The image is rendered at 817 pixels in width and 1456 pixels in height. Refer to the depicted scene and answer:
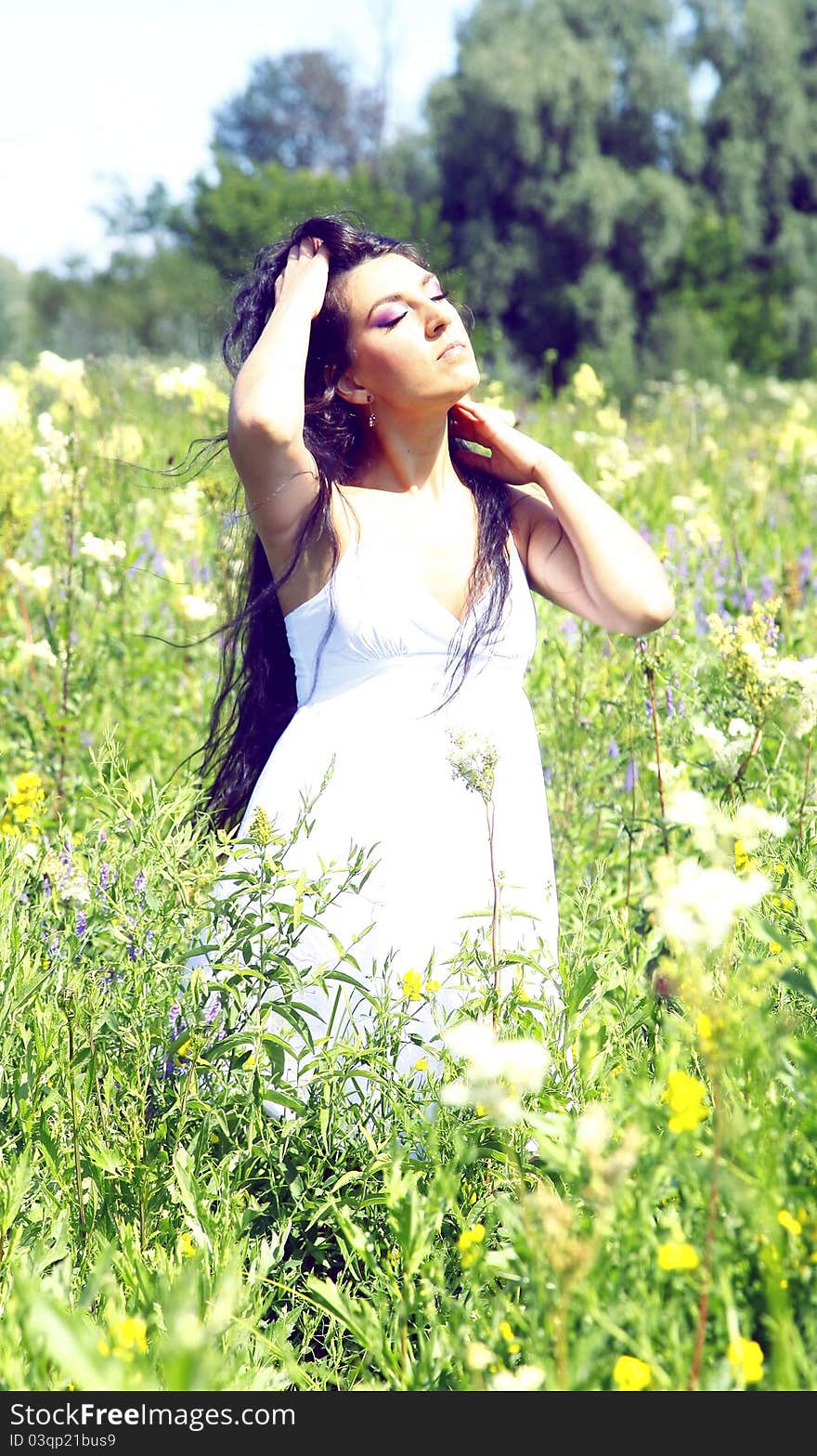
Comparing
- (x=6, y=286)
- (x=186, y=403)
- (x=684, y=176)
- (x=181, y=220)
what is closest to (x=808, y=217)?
(x=684, y=176)

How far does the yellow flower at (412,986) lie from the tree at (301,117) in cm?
4398

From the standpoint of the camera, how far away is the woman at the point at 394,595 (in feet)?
6.67

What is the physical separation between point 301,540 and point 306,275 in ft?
1.54

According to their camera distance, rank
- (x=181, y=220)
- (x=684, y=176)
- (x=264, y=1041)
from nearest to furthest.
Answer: (x=264, y=1041)
(x=684, y=176)
(x=181, y=220)

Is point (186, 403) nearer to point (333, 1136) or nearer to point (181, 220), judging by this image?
point (333, 1136)

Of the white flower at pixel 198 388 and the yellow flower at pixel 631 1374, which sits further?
the white flower at pixel 198 388

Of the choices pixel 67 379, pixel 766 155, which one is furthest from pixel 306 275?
pixel 766 155

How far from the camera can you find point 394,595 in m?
2.17

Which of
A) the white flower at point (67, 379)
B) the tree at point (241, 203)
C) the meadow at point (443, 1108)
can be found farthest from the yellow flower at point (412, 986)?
the tree at point (241, 203)

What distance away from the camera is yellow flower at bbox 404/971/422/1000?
1776mm

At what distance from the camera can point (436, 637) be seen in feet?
7.19

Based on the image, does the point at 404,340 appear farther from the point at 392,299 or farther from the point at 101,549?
the point at 101,549

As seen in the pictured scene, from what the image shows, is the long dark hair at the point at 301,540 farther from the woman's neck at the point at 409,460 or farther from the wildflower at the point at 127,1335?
the wildflower at the point at 127,1335
